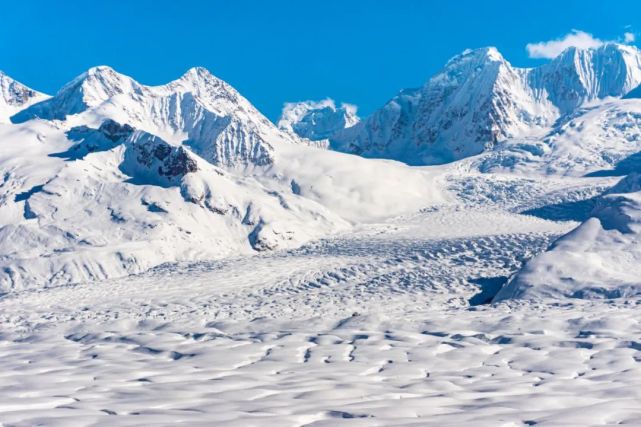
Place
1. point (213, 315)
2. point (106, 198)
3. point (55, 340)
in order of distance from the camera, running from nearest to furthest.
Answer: point (55, 340), point (213, 315), point (106, 198)

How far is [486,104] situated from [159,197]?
8104cm

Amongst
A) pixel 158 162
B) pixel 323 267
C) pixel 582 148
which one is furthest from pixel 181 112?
pixel 323 267

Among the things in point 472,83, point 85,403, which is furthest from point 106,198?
point 472,83

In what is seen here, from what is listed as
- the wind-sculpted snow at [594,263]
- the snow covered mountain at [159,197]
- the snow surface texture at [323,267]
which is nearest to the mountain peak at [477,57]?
the snow surface texture at [323,267]

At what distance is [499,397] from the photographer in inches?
400

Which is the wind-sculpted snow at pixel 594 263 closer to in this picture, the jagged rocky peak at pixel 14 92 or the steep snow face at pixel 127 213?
the steep snow face at pixel 127 213

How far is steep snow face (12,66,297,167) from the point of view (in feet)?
345

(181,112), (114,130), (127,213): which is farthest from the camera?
(181,112)

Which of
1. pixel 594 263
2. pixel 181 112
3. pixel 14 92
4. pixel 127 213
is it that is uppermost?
pixel 14 92

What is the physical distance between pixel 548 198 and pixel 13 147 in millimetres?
70749

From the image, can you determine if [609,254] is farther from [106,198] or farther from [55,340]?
[106,198]

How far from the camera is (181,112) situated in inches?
5207

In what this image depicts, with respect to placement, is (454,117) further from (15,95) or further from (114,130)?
(15,95)

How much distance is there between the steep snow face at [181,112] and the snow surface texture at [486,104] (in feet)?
84.9
